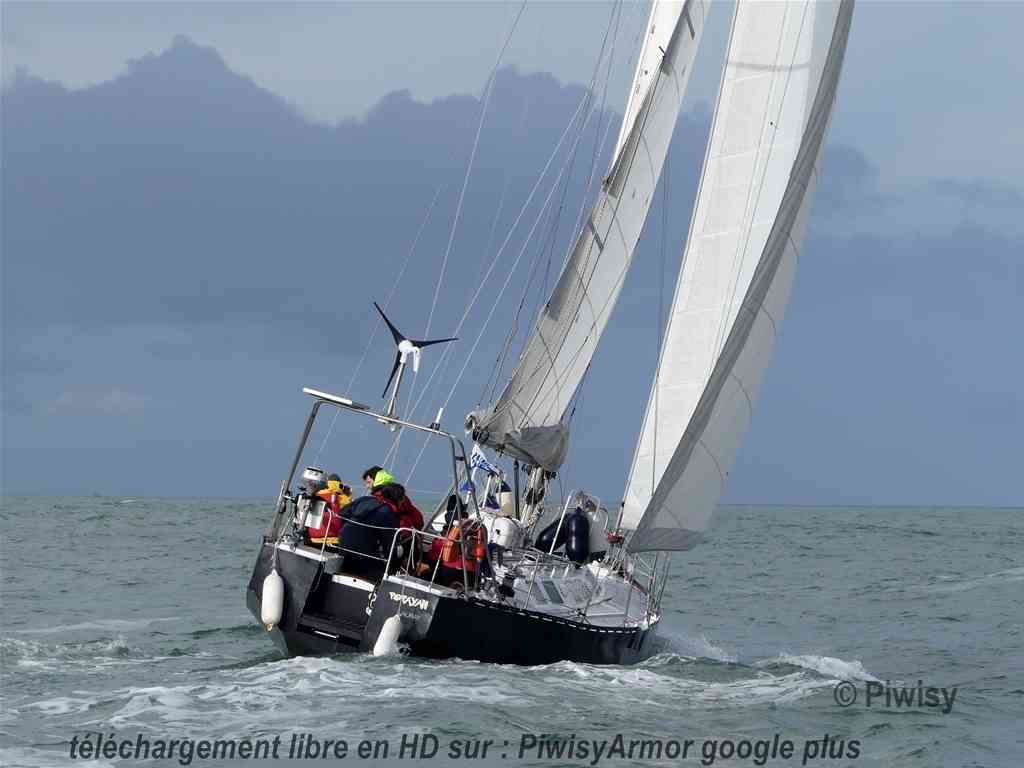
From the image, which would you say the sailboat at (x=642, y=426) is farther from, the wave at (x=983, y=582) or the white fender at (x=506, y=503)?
the wave at (x=983, y=582)

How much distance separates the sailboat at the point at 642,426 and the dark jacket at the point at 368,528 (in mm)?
45

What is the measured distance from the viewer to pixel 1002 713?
1664 cm

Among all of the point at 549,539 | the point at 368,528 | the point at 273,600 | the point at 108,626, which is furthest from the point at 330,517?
the point at 108,626

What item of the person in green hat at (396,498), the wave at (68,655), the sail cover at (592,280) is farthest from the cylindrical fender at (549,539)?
the wave at (68,655)

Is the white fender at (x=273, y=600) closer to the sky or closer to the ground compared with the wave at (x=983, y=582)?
closer to the ground

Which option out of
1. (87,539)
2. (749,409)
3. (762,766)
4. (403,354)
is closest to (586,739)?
(762,766)

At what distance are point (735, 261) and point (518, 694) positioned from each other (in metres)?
7.01

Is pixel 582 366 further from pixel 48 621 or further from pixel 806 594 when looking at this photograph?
pixel 806 594

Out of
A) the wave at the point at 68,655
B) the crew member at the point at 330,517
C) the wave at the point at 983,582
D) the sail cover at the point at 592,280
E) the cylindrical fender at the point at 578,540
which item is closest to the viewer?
the crew member at the point at 330,517

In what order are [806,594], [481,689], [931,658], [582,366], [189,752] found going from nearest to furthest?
[189,752] < [481,689] < [931,658] < [582,366] < [806,594]

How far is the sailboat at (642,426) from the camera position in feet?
52.8

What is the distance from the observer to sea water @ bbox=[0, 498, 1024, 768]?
1302 cm

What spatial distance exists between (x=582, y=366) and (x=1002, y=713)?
851 cm

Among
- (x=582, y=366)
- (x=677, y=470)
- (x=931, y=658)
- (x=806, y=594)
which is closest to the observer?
(x=677, y=470)
